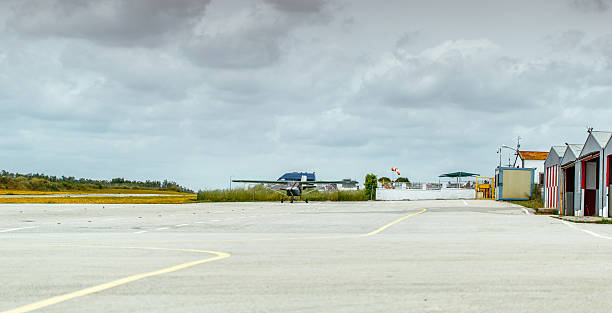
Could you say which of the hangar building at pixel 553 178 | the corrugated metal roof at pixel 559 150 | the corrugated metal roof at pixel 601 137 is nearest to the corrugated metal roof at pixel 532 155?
the hangar building at pixel 553 178

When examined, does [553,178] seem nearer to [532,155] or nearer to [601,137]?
[601,137]

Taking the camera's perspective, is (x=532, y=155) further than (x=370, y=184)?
Yes

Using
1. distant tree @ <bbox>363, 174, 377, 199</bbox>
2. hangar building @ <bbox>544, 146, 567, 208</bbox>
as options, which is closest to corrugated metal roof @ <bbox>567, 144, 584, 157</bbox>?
hangar building @ <bbox>544, 146, 567, 208</bbox>

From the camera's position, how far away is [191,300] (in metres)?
5.60

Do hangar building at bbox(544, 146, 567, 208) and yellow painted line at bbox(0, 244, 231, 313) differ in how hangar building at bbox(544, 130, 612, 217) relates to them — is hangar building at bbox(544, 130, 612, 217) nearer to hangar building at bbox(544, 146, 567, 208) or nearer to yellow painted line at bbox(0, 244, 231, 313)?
hangar building at bbox(544, 146, 567, 208)

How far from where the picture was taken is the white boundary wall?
60888 mm

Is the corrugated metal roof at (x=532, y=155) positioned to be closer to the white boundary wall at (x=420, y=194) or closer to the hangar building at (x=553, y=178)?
the white boundary wall at (x=420, y=194)

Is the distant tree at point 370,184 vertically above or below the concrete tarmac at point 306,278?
above

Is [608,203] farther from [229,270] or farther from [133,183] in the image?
[133,183]

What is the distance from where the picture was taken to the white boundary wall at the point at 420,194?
200 ft

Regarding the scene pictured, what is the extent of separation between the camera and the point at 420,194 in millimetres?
64938

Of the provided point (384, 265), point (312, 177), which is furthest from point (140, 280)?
point (312, 177)

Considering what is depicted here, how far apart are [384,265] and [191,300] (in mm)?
3175

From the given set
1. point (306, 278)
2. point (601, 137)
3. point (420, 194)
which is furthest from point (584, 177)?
point (420, 194)
